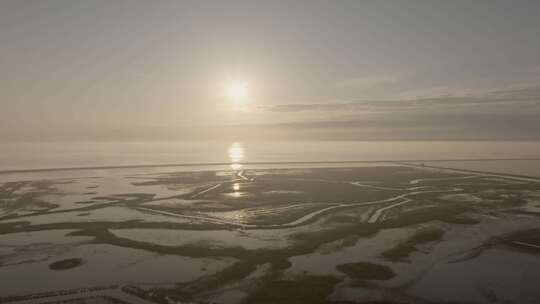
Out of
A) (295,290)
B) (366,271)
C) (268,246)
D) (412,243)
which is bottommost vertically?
(295,290)

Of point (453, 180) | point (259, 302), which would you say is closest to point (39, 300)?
point (259, 302)

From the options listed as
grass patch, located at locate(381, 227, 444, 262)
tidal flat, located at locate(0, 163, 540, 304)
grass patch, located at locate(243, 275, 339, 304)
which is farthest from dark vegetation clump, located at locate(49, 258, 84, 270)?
grass patch, located at locate(381, 227, 444, 262)

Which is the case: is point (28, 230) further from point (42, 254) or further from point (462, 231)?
point (462, 231)

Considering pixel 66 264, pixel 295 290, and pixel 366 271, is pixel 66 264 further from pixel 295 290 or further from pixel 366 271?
pixel 366 271

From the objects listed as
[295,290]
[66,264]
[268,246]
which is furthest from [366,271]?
[66,264]

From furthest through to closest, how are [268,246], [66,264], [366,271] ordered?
[268,246] < [66,264] < [366,271]

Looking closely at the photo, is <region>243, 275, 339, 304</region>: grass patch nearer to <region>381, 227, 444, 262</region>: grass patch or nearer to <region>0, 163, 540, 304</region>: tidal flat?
<region>0, 163, 540, 304</region>: tidal flat
